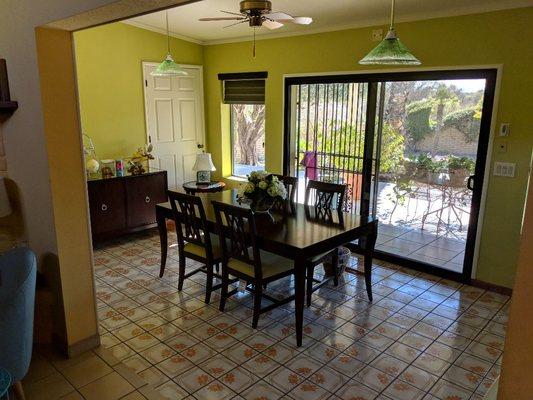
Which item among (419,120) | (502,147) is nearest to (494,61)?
(502,147)

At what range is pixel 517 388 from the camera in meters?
0.85

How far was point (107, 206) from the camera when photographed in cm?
486

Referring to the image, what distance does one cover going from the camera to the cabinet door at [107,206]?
4.72 meters

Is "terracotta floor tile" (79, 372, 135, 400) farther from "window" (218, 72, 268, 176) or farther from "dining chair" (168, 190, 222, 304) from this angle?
"window" (218, 72, 268, 176)

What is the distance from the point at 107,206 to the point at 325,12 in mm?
3220

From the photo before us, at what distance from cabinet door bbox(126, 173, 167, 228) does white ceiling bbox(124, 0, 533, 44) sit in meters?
1.93

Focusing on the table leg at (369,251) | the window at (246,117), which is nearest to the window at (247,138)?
the window at (246,117)

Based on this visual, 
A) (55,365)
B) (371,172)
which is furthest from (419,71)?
(55,365)

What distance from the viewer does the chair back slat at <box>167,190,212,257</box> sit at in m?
3.46

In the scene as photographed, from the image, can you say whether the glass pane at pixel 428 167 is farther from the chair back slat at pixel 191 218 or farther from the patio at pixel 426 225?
the chair back slat at pixel 191 218

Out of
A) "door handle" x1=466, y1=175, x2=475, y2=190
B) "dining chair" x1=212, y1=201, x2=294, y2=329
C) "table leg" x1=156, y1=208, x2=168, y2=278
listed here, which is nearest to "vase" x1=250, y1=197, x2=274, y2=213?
"dining chair" x1=212, y1=201, x2=294, y2=329

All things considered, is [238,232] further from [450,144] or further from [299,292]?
[450,144]

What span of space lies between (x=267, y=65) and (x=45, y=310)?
387cm

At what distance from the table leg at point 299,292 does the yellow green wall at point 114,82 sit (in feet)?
11.4
